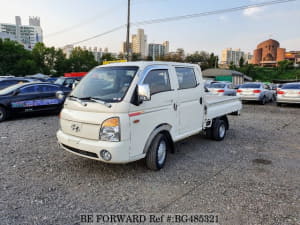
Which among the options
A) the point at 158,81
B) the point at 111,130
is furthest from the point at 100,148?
the point at 158,81

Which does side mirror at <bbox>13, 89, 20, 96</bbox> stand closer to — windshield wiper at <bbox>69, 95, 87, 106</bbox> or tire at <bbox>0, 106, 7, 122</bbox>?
tire at <bbox>0, 106, 7, 122</bbox>

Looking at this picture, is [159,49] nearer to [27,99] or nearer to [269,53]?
[27,99]

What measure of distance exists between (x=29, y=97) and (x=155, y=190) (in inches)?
288

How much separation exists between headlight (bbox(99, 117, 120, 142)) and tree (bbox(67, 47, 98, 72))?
53934 mm

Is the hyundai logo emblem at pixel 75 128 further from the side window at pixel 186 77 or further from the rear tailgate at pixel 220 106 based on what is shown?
the rear tailgate at pixel 220 106

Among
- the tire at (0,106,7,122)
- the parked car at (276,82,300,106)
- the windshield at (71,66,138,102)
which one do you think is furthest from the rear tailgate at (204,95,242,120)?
the parked car at (276,82,300,106)

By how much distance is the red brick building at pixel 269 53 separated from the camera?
344 ft

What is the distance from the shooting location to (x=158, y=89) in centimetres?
400

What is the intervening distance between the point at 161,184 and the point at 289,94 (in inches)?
498

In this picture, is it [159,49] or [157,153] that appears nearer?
[157,153]

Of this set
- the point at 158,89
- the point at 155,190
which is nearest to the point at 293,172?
the point at 155,190

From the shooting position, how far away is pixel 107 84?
4012 millimetres

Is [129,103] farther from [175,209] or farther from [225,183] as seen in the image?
[225,183]

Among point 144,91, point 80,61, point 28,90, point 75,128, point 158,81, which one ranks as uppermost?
point 80,61
